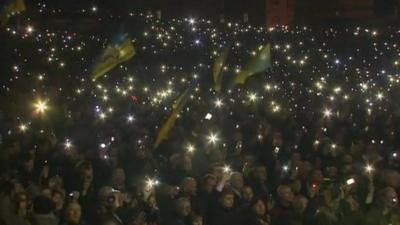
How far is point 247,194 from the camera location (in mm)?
8586

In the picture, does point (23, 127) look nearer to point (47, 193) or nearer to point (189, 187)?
point (189, 187)

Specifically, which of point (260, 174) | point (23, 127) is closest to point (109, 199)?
point (260, 174)

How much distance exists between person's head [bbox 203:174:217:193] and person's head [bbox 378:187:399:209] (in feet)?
6.83

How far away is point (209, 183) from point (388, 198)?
2.23 metres

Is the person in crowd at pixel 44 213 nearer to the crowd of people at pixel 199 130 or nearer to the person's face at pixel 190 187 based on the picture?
the crowd of people at pixel 199 130

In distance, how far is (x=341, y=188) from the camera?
938cm

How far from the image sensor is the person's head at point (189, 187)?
834 cm

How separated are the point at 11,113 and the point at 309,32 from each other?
12.8 m

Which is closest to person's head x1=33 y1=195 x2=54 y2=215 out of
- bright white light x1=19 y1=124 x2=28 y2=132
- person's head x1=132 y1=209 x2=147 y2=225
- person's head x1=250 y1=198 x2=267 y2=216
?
person's head x1=132 y1=209 x2=147 y2=225

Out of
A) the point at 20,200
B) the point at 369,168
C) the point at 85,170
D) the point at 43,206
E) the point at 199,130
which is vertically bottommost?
the point at 199,130

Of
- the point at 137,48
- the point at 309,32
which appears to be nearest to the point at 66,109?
the point at 137,48

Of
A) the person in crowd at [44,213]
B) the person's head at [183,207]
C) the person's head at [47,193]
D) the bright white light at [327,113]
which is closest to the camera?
the person in crowd at [44,213]

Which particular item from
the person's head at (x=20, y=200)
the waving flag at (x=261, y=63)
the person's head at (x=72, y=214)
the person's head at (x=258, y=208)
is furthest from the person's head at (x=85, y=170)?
the waving flag at (x=261, y=63)

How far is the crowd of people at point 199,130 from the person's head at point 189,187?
0.06 feet
